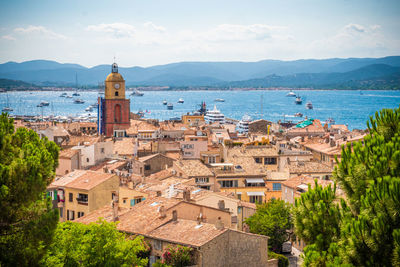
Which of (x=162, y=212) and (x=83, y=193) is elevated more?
(x=162, y=212)

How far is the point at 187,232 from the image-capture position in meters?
24.7

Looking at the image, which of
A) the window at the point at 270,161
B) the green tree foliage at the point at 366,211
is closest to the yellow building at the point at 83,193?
the green tree foliage at the point at 366,211

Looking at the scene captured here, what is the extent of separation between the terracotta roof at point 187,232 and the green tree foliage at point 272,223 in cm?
949

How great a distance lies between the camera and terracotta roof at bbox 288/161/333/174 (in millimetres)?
47312

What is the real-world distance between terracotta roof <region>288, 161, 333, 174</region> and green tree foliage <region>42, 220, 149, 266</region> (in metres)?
27.3

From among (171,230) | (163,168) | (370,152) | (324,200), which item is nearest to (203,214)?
(171,230)

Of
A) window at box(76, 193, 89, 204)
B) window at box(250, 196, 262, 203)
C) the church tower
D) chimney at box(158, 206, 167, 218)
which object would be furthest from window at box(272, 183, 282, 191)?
the church tower

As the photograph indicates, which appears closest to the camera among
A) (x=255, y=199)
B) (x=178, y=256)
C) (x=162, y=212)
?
(x=178, y=256)

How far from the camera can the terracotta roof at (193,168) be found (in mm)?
42734

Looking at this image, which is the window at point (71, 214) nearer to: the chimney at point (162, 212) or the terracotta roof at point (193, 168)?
the terracotta roof at point (193, 168)

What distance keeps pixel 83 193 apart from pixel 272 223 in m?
11.6

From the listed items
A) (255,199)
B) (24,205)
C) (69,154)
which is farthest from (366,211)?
(69,154)

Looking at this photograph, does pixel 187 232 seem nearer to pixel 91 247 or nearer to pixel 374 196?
pixel 91 247

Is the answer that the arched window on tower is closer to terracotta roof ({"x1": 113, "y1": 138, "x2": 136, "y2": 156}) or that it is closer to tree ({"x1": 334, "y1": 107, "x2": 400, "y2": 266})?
terracotta roof ({"x1": 113, "y1": 138, "x2": 136, "y2": 156})
